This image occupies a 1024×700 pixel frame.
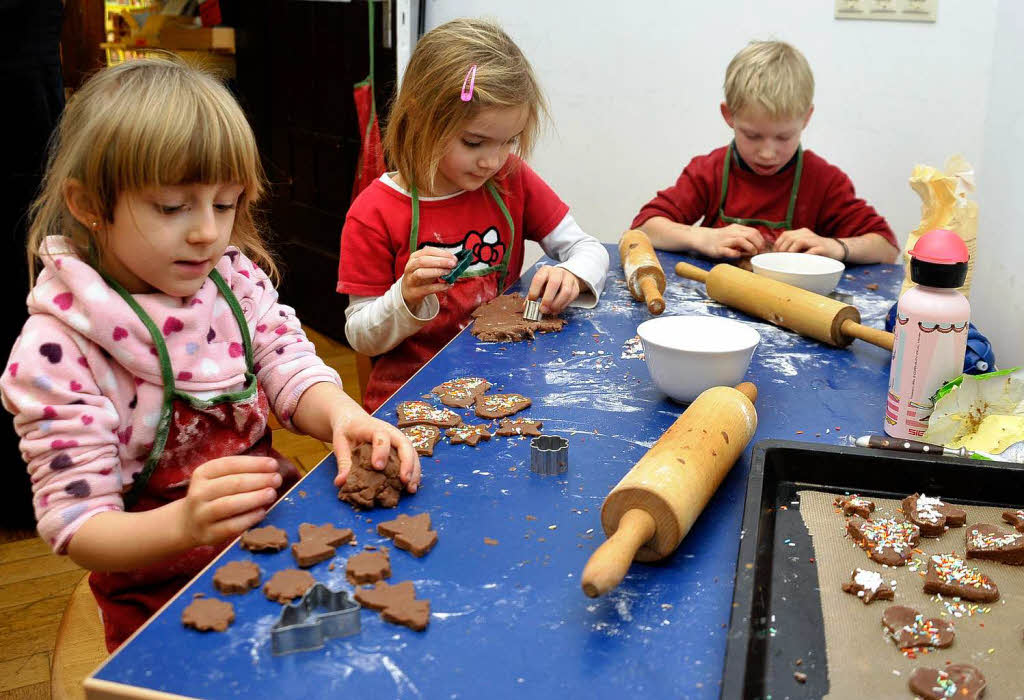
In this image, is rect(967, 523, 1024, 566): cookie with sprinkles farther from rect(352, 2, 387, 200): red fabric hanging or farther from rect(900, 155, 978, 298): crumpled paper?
rect(352, 2, 387, 200): red fabric hanging

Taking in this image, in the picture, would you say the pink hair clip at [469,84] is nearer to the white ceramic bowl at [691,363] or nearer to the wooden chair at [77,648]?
the white ceramic bowl at [691,363]

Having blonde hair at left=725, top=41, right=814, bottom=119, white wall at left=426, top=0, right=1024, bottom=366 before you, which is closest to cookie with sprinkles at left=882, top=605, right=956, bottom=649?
white wall at left=426, top=0, right=1024, bottom=366

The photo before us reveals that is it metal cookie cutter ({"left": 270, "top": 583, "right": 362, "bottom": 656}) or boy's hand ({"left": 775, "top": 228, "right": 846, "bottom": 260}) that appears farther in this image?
boy's hand ({"left": 775, "top": 228, "right": 846, "bottom": 260})

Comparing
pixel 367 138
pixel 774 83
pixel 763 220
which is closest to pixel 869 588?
pixel 774 83

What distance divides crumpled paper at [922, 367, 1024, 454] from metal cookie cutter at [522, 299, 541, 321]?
702 millimetres

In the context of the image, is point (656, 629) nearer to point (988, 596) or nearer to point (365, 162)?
point (988, 596)

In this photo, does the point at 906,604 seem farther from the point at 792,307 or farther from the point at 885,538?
the point at 792,307

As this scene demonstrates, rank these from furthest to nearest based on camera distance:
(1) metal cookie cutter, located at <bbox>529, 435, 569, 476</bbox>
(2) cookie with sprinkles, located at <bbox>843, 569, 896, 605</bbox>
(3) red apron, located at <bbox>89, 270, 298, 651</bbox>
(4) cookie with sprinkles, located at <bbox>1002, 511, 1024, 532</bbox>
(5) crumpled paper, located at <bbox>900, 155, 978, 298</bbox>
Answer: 1. (5) crumpled paper, located at <bbox>900, 155, 978, 298</bbox>
2. (3) red apron, located at <bbox>89, 270, 298, 651</bbox>
3. (1) metal cookie cutter, located at <bbox>529, 435, 569, 476</bbox>
4. (4) cookie with sprinkles, located at <bbox>1002, 511, 1024, 532</bbox>
5. (2) cookie with sprinkles, located at <bbox>843, 569, 896, 605</bbox>

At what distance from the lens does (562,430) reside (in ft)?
3.68

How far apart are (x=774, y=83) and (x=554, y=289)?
89 cm

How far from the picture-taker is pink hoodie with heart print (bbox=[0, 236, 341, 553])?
0.93 m

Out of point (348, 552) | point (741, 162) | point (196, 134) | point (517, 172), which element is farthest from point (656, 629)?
point (741, 162)

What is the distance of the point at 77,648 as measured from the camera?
107cm

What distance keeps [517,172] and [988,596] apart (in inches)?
53.5
